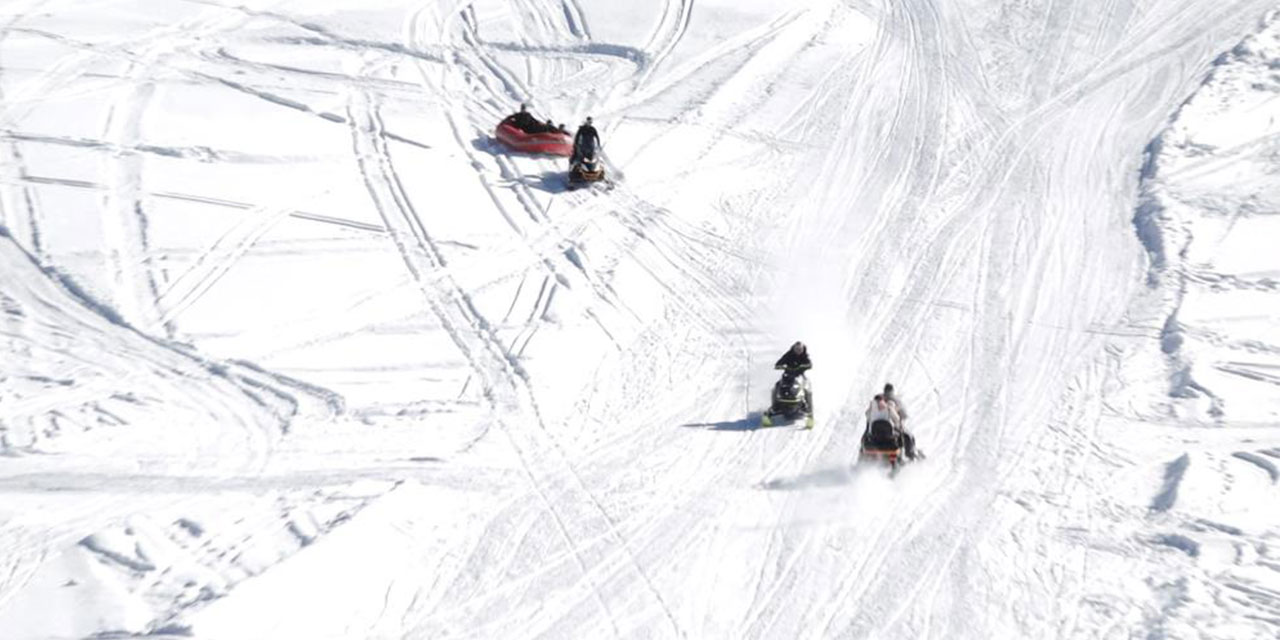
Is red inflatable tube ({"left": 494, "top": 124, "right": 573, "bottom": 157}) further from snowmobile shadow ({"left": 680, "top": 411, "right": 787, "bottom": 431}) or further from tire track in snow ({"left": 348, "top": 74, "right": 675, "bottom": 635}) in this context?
snowmobile shadow ({"left": 680, "top": 411, "right": 787, "bottom": 431})

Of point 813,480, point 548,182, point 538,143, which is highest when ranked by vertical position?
point 538,143

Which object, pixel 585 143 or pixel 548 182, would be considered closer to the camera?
pixel 585 143

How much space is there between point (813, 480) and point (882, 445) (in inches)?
39.4

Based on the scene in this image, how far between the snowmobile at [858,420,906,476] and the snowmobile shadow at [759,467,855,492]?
34cm

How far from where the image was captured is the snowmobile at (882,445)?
18438mm

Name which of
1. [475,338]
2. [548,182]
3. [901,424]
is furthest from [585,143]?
[901,424]

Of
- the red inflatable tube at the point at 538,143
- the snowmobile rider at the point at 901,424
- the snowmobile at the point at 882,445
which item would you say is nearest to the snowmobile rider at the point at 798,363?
the snowmobile rider at the point at 901,424

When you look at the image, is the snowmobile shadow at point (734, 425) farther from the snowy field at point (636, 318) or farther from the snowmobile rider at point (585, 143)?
the snowmobile rider at point (585, 143)

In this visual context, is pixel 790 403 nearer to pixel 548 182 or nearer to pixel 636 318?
pixel 636 318

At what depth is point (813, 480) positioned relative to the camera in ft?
61.3

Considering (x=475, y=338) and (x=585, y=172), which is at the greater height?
(x=585, y=172)

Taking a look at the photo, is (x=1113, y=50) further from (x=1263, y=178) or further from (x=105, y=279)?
(x=105, y=279)

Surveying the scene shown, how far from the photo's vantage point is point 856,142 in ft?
94.7

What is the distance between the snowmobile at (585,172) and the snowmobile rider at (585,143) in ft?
0.26
